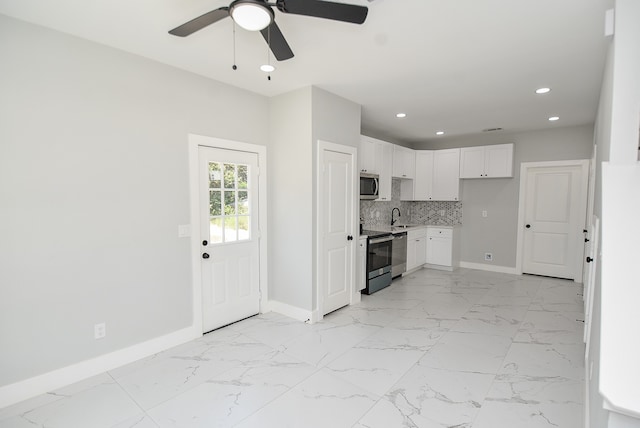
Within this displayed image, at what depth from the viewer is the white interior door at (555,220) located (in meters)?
5.32

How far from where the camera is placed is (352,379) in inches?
99.4

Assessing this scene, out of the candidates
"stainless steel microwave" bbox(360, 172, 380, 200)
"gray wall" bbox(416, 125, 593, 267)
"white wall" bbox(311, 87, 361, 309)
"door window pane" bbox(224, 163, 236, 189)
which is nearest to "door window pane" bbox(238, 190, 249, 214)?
"door window pane" bbox(224, 163, 236, 189)

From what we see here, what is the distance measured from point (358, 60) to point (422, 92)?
3.90ft

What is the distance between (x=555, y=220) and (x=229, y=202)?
5576 millimetres

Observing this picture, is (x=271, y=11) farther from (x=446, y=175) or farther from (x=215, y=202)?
(x=446, y=175)

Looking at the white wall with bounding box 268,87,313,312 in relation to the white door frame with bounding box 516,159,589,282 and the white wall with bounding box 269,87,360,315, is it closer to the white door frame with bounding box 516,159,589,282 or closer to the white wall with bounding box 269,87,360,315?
the white wall with bounding box 269,87,360,315

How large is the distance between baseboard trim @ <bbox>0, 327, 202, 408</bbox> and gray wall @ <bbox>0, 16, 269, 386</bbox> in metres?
0.06

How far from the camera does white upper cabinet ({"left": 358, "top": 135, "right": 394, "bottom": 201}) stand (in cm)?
480

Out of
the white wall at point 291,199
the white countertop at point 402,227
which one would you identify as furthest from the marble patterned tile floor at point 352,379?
the white countertop at point 402,227

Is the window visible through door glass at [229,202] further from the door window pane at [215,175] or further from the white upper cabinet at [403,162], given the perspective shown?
the white upper cabinet at [403,162]

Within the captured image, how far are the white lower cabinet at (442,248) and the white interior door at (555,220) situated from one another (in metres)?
1.23

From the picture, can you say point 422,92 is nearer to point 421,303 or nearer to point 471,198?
point 421,303

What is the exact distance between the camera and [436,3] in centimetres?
196

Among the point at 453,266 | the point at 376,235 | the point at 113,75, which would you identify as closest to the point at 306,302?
the point at 376,235
